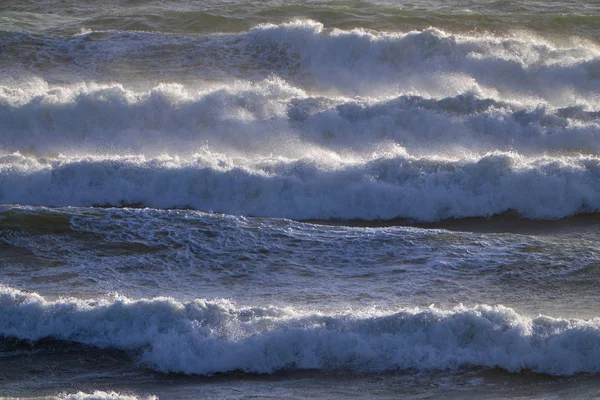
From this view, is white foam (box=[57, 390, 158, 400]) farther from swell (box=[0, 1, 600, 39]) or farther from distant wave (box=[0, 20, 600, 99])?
swell (box=[0, 1, 600, 39])

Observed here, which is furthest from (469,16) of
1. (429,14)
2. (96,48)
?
(96,48)

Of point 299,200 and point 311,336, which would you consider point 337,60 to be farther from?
point 311,336

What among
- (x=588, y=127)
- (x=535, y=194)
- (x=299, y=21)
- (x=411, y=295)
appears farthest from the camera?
(x=299, y=21)

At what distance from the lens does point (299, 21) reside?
20.3 meters

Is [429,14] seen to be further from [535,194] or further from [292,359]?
[292,359]

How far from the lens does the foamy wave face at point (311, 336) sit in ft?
26.8

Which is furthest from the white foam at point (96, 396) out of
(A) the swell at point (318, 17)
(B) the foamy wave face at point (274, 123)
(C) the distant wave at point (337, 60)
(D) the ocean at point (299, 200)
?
(A) the swell at point (318, 17)

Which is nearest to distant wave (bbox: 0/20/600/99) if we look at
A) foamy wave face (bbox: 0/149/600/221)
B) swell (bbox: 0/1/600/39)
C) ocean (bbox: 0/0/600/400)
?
ocean (bbox: 0/0/600/400)

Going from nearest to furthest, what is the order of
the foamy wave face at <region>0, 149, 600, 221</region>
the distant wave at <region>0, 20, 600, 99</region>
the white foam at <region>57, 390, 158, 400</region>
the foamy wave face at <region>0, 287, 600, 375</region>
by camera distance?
the white foam at <region>57, 390, 158, 400</region>
the foamy wave face at <region>0, 287, 600, 375</region>
the foamy wave face at <region>0, 149, 600, 221</region>
the distant wave at <region>0, 20, 600, 99</region>

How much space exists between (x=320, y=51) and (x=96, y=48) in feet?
17.0

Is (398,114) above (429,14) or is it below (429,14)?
below

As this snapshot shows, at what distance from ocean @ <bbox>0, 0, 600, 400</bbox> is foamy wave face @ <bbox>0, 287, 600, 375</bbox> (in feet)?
0.07

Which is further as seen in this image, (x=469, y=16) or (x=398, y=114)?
(x=469, y=16)

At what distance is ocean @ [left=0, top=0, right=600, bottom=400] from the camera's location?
27.0ft
